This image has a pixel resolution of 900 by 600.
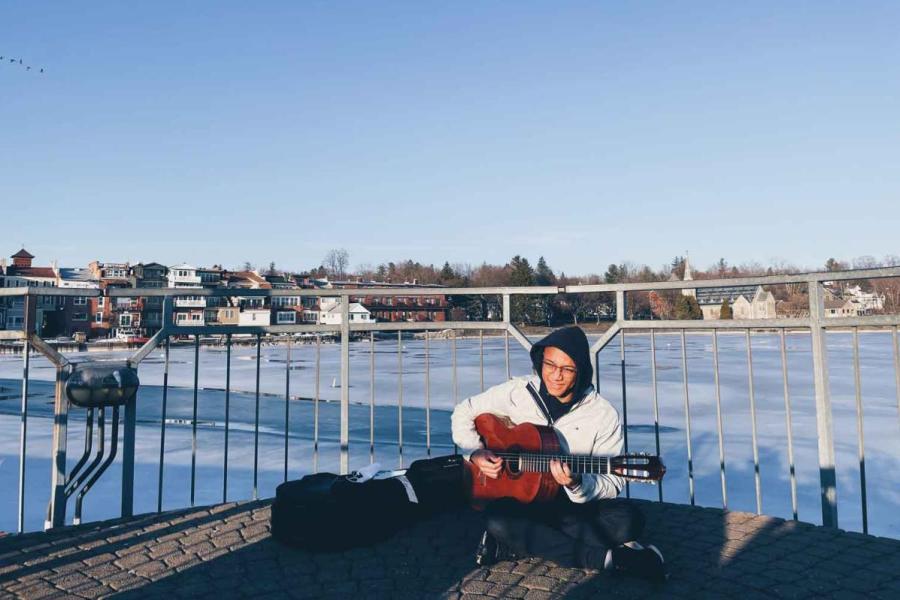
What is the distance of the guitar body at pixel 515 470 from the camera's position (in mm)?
2850

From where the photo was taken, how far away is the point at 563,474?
270 cm

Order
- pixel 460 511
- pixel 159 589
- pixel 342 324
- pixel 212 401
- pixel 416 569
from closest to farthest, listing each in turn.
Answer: pixel 159 589, pixel 416 569, pixel 460 511, pixel 342 324, pixel 212 401

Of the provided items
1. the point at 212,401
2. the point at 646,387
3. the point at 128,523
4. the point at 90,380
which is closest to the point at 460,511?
the point at 128,523

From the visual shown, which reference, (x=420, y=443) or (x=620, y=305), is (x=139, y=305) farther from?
(x=620, y=305)

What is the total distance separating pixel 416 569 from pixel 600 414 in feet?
3.77

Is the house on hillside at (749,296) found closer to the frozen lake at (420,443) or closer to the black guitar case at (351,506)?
the frozen lake at (420,443)

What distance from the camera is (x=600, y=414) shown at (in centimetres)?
296

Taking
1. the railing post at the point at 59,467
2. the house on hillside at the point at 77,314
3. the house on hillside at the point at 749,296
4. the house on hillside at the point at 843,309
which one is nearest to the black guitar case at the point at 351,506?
the railing post at the point at 59,467

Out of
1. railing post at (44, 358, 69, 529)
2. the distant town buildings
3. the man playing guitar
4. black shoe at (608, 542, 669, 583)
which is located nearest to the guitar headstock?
the man playing guitar

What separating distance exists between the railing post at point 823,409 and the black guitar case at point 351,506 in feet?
6.73

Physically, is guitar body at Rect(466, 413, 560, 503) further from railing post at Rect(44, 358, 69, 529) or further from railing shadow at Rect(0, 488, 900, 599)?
railing post at Rect(44, 358, 69, 529)

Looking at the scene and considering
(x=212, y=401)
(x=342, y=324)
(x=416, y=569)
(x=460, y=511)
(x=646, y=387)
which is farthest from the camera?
(x=646, y=387)

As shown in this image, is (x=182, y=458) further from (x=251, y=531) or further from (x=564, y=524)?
(x=564, y=524)

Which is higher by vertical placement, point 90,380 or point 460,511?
point 90,380
